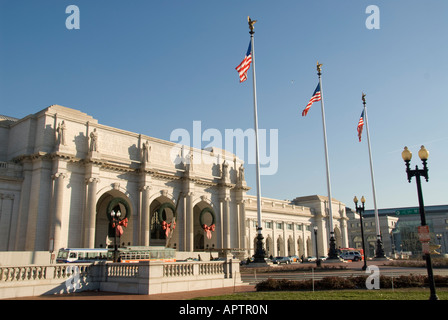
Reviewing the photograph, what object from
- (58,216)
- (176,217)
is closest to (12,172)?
(58,216)

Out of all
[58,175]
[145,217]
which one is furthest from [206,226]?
[58,175]

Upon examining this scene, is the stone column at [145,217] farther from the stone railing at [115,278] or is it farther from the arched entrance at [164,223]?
the stone railing at [115,278]

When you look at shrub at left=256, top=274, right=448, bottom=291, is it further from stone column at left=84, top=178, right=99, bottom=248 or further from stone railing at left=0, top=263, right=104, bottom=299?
stone column at left=84, top=178, right=99, bottom=248

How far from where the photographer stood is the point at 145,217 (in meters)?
56.4

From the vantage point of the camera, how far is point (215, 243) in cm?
6912

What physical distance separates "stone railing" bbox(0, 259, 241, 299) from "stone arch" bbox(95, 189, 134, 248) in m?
31.2

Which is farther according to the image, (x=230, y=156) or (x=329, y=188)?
(x=230, y=156)

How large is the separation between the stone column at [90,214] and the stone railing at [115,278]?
87.6 ft

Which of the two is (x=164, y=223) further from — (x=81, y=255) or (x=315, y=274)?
(x=315, y=274)

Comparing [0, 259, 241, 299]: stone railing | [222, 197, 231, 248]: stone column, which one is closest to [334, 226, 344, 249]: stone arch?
[222, 197, 231, 248]: stone column
